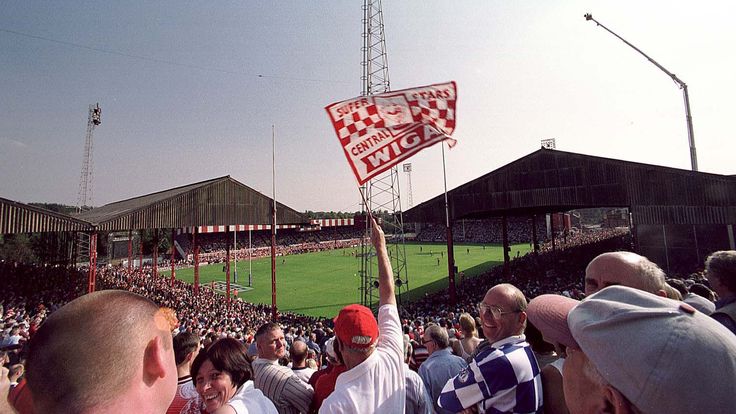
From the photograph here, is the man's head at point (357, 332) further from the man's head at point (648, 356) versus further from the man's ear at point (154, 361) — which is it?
the man's head at point (648, 356)

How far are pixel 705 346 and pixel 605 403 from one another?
1.25 feet

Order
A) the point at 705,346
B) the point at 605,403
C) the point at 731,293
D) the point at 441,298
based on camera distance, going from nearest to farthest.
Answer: the point at 705,346 < the point at 605,403 < the point at 731,293 < the point at 441,298

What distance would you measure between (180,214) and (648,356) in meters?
24.8

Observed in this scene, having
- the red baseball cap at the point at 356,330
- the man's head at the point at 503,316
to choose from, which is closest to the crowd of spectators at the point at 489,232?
the man's head at the point at 503,316

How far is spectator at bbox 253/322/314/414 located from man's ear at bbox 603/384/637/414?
2875 mm

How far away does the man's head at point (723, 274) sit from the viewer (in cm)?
356

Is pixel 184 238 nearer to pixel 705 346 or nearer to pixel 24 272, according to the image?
pixel 24 272

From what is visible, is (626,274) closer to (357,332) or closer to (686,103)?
(357,332)

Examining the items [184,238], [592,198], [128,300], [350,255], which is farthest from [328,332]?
[184,238]

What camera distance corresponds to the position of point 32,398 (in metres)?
1.23

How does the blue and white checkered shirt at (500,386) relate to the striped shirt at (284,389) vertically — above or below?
above

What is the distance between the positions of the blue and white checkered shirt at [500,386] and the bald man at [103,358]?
187 centimetres

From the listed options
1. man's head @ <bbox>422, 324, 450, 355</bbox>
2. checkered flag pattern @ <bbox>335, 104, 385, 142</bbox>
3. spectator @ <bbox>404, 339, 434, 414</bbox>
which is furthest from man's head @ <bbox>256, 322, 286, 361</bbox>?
checkered flag pattern @ <bbox>335, 104, 385, 142</bbox>

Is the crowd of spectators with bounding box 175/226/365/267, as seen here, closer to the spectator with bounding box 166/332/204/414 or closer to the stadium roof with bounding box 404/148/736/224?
the stadium roof with bounding box 404/148/736/224
